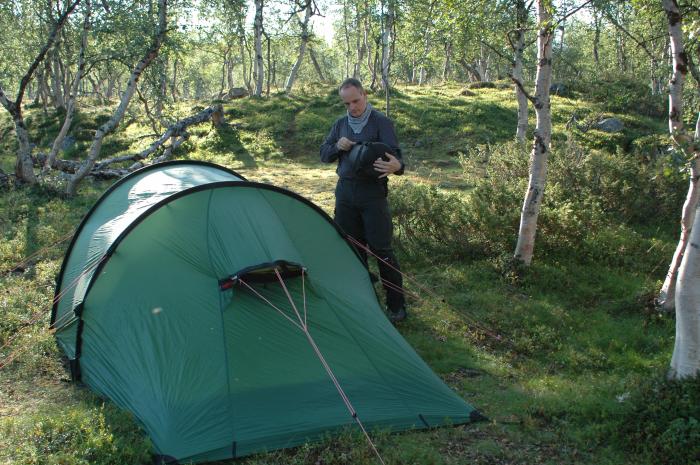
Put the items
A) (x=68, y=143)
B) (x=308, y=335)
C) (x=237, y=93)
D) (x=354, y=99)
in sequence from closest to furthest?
(x=308, y=335)
(x=354, y=99)
(x=68, y=143)
(x=237, y=93)

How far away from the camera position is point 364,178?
19.0ft

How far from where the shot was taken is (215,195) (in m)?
5.00

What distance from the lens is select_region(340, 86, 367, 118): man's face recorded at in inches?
221

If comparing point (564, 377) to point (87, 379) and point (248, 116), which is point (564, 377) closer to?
point (87, 379)

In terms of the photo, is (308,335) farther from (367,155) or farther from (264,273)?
(367,155)

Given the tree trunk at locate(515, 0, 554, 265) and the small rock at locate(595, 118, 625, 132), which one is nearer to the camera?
the tree trunk at locate(515, 0, 554, 265)

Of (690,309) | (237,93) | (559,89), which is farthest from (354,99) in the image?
(237,93)

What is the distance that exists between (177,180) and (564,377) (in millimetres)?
4176

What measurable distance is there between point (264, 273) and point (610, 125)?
15.8m

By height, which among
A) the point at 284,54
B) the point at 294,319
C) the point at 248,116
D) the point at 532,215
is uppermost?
the point at 284,54

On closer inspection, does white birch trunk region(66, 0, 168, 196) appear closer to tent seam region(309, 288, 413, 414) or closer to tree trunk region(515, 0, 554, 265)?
Answer: tree trunk region(515, 0, 554, 265)

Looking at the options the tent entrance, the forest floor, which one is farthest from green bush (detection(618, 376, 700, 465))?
the tent entrance

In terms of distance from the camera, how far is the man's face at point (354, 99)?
5617 millimetres

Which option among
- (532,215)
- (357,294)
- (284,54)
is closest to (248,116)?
(532,215)
